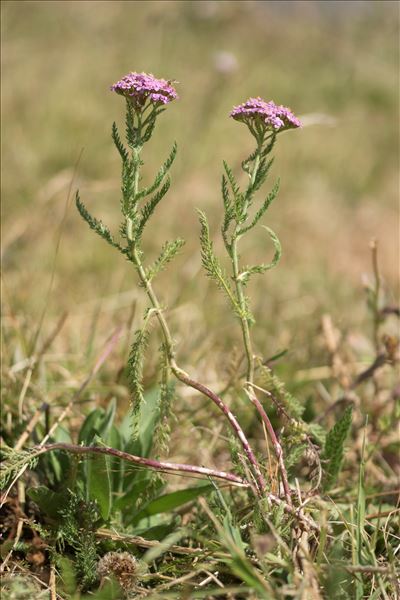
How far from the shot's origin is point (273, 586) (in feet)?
3.83

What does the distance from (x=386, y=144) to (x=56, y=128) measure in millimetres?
3477

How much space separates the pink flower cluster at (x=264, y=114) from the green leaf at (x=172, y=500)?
0.80 meters

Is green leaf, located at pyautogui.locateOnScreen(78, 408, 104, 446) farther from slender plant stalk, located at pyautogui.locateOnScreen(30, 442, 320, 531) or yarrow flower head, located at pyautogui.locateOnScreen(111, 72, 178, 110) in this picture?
yarrow flower head, located at pyautogui.locateOnScreen(111, 72, 178, 110)

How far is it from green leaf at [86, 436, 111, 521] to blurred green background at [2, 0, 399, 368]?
47 cm

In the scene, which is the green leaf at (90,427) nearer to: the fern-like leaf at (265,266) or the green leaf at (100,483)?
the green leaf at (100,483)

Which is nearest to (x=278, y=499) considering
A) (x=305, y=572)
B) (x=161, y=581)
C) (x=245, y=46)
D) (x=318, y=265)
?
(x=305, y=572)

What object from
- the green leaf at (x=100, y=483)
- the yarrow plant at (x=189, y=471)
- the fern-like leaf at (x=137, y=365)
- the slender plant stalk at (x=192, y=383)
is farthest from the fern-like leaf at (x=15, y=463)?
the slender plant stalk at (x=192, y=383)

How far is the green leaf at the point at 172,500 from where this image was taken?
1.48 metres

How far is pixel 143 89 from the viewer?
3.98 feet

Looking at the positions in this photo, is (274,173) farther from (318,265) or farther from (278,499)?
(278,499)

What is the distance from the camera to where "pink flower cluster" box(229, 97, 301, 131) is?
126 centimetres

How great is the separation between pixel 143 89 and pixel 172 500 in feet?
2.96

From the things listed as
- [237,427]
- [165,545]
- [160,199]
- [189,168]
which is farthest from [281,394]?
[189,168]

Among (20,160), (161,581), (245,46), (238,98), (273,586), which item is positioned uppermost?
(245,46)
